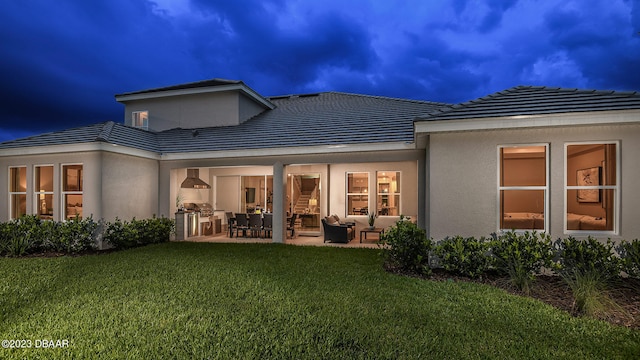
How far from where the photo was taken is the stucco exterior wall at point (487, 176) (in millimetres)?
6652

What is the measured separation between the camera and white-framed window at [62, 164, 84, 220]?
10.9 meters

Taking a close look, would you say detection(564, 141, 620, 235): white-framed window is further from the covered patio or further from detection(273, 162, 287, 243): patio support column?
detection(273, 162, 287, 243): patio support column

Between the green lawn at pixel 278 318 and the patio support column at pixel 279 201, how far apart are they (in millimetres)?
4412

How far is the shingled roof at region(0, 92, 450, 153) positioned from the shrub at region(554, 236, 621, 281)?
16.0 feet

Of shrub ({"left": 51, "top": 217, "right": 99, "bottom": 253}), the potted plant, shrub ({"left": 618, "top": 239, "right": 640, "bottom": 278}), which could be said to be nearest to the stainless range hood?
shrub ({"left": 51, "top": 217, "right": 99, "bottom": 253})

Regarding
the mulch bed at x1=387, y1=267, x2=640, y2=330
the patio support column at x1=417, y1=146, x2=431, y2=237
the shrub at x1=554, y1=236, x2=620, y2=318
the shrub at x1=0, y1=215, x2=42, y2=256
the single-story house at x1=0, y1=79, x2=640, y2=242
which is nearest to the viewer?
the mulch bed at x1=387, y1=267, x2=640, y2=330

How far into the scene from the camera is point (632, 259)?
20.3 ft

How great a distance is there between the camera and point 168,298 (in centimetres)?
554

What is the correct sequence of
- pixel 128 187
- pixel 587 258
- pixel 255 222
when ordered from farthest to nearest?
pixel 255 222 → pixel 128 187 → pixel 587 258

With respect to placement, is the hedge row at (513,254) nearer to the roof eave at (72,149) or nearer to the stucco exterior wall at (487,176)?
the stucco exterior wall at (487,176)

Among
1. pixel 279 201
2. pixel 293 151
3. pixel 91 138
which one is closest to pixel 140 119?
pixel 91 138

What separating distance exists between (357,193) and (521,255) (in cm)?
868

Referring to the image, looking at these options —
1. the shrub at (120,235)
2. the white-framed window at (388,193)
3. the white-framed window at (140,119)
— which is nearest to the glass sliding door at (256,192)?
the white-framed window at (140,119)

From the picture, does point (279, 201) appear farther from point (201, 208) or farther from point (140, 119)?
point (140, 119)
